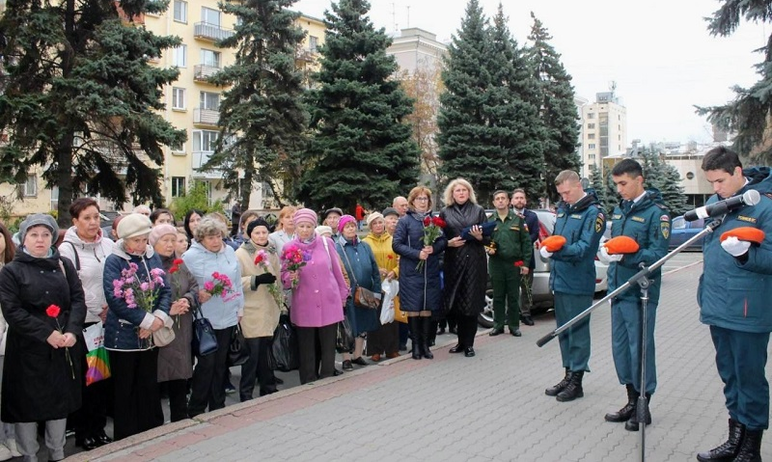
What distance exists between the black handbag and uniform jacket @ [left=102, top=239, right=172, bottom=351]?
44cm

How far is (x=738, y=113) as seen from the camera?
53.7 ft

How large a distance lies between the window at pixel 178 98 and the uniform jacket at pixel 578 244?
41515mm

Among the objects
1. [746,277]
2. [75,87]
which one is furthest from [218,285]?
[75,87]

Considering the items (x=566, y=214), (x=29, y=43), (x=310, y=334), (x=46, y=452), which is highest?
(x=29, y=43)

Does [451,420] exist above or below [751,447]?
below

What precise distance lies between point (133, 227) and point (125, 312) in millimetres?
707

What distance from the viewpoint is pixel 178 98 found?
44281 millimetres

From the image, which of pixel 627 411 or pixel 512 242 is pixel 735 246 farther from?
pixel 512 242

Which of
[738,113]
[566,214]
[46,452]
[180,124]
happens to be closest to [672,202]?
[738,113]

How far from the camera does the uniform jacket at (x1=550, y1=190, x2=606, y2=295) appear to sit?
20.0 feet

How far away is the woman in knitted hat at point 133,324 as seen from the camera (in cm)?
533

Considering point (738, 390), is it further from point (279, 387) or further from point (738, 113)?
point (738, 113)

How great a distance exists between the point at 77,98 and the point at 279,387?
42.9ft

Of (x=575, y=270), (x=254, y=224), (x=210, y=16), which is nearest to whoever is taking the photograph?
(x=575, y=270)
